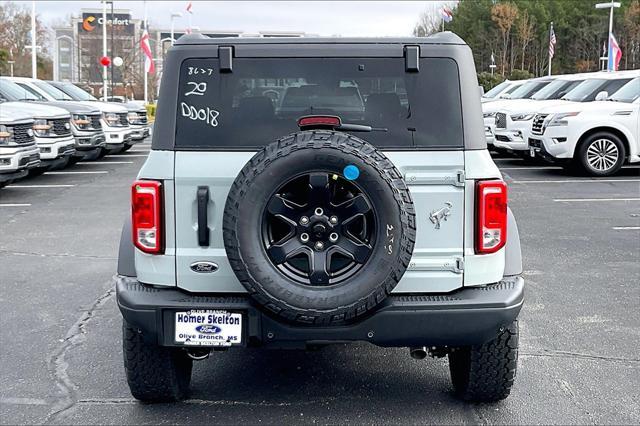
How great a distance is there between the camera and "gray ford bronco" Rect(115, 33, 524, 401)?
3.54 metres

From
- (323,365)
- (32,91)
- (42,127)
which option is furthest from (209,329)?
(32,91)

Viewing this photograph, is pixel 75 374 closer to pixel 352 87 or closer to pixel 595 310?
pixel 352 87

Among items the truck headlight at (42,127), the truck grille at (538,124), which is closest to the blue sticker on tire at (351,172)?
the truck headlight at (42,127)

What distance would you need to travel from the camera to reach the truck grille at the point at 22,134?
1202cm

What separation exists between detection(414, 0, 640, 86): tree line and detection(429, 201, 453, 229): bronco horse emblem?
2260 inches

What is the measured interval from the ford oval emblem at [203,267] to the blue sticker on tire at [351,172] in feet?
2.65

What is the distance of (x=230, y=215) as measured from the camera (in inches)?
140

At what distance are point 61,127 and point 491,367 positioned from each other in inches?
472

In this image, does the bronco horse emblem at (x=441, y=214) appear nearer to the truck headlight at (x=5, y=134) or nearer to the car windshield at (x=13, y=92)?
the truck headlight at (x=5, y=134)

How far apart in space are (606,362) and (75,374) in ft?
10.6

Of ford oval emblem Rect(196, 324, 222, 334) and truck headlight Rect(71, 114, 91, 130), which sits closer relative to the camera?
ford oval emblem Rect(196, 324, 222, 334)

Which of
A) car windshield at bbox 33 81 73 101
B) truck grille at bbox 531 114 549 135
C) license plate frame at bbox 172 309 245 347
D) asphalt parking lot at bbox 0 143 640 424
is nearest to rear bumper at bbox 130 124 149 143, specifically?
car windshield at bbox 33 81 73 101

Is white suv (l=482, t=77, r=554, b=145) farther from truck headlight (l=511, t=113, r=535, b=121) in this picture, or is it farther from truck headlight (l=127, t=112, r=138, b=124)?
truck headlight (l=127, t=112, r=138, b=124)

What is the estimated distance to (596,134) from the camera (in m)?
14.3
